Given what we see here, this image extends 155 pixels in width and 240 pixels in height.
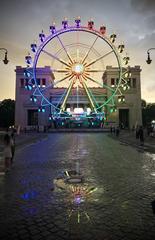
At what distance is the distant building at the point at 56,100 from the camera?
3915 inches

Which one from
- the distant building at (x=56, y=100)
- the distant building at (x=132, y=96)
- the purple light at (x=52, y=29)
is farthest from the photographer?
the distant building at (x=132, y=96)

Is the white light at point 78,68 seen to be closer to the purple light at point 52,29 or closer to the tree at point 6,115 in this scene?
the purple light at point 52,29

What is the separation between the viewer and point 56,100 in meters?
101

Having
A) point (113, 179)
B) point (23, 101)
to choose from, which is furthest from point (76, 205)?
point (23, 101)

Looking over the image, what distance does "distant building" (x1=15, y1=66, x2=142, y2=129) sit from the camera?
99438 millimetres

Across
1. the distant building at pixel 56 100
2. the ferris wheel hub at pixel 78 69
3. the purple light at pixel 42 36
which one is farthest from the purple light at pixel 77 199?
the distant building at pixel 56 100

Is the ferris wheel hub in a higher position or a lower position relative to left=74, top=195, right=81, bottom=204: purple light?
higher

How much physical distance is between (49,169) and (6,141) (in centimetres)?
240

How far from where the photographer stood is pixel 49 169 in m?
11.6

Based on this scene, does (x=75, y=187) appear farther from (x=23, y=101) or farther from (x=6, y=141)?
(x=23, y=101)

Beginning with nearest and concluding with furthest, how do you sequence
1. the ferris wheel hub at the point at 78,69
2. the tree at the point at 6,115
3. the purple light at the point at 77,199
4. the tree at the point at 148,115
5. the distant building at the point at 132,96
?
the purple light at the point at 77,199 < the ferris wheel hub at the point at 78,69 < the distant building at the point at 132,96 < the tree at the point at 6,115 < the tree at the point at 148,115

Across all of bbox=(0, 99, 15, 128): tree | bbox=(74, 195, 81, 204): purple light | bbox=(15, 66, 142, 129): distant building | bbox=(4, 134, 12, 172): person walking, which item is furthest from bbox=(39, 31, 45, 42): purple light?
bbox=(0, 99, 15, 128): tree

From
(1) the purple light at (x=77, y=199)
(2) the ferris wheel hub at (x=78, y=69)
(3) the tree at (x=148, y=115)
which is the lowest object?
(1) the purple light at (x=77, y=199)

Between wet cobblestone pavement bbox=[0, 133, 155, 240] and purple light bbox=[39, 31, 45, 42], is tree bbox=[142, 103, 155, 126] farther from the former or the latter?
wet cobblestone pavement bbox=[0, 133, 155, 240]
